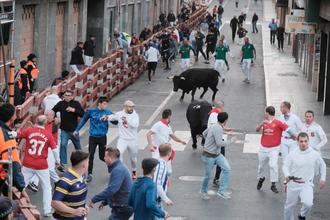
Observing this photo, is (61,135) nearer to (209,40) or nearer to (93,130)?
(93,130)

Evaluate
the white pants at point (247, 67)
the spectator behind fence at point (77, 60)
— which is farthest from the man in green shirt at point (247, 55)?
the spectator behind fence at point (77, 60)

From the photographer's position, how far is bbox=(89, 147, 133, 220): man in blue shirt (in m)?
11.5

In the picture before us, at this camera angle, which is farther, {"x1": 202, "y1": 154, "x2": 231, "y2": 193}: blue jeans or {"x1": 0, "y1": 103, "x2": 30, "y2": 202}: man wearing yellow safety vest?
{"x1": 202, "y1": 154, "x2": 231, "y2": 193}: blue jeans

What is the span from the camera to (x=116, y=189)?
11547mm

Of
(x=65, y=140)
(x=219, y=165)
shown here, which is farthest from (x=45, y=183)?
(x=65, y=140)

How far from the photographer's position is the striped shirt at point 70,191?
1035cm

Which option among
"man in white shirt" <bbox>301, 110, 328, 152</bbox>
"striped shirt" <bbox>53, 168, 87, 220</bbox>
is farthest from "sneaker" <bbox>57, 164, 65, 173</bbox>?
"striped shirt" <bbox>53, 168, 87, 220</bbox>

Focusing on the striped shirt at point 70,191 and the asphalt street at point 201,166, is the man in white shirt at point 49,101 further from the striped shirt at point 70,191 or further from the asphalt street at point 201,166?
the striped shirt at point 70,191

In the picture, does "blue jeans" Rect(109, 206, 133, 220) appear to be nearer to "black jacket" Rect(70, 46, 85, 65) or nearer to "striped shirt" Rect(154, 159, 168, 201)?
"striped shirt" Rect(154, 159, 168, 201)

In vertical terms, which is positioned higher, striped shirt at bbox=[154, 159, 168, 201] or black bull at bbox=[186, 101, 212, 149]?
striped shirt at bbox=[154, 159, 168, 201]

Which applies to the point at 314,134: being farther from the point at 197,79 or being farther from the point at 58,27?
the point at 58,27

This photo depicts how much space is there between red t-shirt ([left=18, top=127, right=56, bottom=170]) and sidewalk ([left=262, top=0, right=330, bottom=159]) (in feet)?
29.5

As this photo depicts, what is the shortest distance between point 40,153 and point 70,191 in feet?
13.7

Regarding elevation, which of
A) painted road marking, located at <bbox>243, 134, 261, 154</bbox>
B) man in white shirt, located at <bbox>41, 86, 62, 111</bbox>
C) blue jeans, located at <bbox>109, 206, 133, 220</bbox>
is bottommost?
painted road marking, located at <bbox>243, 134, 261, 154</bbox>
